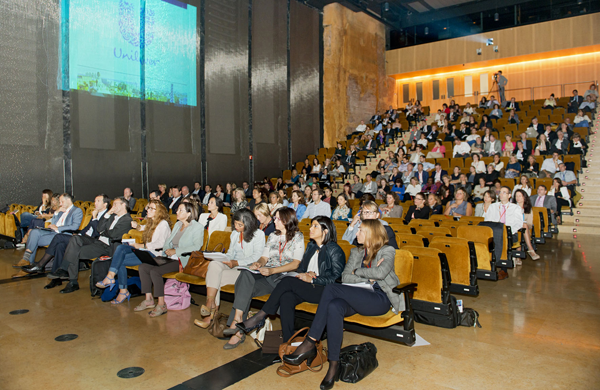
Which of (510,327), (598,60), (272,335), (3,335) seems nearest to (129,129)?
(3,335)

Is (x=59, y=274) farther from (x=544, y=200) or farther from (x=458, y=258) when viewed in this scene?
(x=544, y=200)

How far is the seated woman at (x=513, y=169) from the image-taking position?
9.30 metres

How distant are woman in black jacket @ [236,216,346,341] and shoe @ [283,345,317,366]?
326 mm

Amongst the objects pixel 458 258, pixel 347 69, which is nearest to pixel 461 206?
pixel 458 258

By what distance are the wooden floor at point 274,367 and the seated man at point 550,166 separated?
5.28 m

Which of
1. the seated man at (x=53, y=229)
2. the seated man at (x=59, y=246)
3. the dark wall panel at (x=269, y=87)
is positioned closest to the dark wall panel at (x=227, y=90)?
the dark wall panel at (x=269, y=87)

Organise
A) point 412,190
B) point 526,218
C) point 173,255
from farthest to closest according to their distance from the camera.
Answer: point 412,190 → point 526,218 → point 173,255

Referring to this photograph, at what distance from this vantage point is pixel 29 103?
356 inches

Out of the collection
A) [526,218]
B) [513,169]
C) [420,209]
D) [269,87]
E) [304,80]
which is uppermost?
[304,80]

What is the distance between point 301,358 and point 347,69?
14.4 m

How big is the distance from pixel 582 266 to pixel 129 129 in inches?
388

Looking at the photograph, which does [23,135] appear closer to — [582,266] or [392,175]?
[392,175]

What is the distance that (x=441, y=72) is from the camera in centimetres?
1800

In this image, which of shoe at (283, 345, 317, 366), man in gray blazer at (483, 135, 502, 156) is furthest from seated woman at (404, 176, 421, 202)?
shoe at (283, 345, 317, 366)
